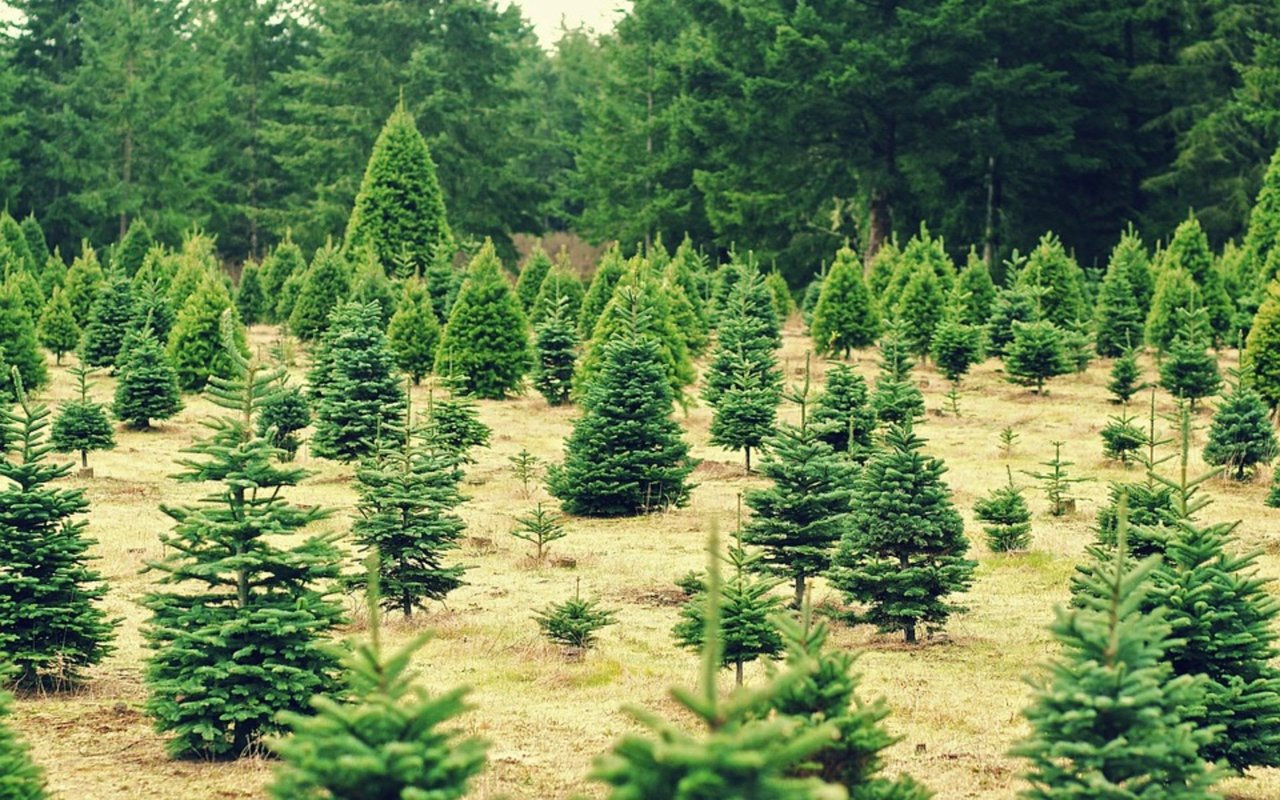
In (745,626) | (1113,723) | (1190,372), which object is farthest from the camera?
(1190,372)

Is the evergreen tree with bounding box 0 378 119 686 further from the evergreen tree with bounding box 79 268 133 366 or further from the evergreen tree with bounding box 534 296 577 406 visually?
the evergreen tree with bounding box 79 268 133 366

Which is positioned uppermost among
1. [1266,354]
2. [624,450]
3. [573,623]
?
[1266,354]

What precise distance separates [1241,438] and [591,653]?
1191 cm

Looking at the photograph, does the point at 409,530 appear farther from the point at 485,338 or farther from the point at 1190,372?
the point at 1190,372

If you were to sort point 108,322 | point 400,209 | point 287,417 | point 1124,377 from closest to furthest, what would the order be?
point 287,417 → point 1124,377 → point 108,322 → point 400,209

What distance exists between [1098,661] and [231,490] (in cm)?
593

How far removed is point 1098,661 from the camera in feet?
26.4

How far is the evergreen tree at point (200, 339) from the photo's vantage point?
28.3 metres

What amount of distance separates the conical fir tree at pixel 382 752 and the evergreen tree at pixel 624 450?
13731 mm

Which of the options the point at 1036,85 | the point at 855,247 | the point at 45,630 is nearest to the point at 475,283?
the point at 45,630

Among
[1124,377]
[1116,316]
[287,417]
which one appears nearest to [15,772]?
[287,417]

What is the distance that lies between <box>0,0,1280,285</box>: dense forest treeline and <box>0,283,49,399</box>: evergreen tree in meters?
21.0

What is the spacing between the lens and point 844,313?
35.0 m

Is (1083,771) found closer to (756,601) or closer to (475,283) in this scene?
(756,601)
